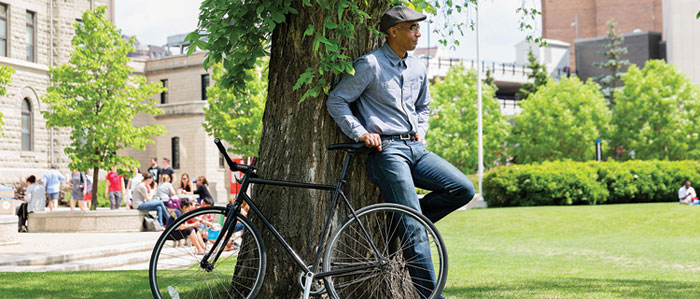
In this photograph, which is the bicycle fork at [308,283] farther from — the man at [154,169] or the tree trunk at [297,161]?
the man at [154,169]

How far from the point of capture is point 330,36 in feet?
16.8

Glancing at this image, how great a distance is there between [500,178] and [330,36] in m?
29.3

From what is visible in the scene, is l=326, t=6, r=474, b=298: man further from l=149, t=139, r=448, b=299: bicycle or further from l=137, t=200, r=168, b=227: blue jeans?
l=137, t=200, r=168, b=227: blue jeans

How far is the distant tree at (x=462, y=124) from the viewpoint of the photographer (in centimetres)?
5019

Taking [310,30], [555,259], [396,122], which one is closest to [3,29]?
[555,259]

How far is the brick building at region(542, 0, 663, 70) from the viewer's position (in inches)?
3543

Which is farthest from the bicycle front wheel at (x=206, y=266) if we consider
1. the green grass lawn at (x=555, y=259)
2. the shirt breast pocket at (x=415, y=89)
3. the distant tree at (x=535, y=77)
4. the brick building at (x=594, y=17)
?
the brick building at (x=594, y=17)

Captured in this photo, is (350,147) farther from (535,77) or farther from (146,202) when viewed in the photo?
(535,77)

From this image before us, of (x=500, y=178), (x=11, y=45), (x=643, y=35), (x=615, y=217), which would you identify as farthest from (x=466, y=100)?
(x=643, y=35)

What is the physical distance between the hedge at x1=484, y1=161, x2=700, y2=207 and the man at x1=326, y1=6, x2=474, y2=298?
93.9 ft

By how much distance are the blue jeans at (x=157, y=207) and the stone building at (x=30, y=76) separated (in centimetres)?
1486

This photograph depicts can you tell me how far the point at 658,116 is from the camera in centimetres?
4712

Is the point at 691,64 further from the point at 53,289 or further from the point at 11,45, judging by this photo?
the point at 53,289

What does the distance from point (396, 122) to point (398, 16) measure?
739mm
